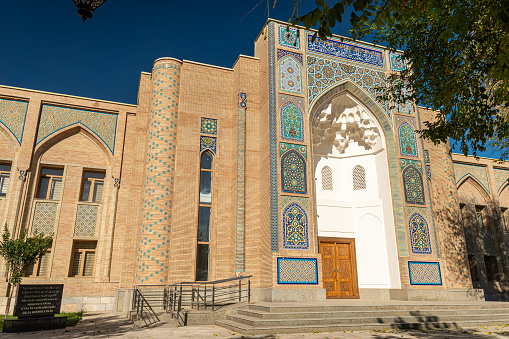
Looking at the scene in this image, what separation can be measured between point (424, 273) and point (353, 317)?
4966mm

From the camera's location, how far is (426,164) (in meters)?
14.9

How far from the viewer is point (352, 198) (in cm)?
1440

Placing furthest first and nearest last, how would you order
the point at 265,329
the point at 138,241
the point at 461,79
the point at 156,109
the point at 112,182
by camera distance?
1. the point at 112,182
2. the point at 156,109
3. the point at 138,241
4. the point at 461,79
5. the point at 265,329

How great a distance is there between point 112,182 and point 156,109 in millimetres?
3232

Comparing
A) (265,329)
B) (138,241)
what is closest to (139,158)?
(138,241)

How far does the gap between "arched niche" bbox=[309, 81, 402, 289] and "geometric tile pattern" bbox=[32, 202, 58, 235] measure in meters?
9.03

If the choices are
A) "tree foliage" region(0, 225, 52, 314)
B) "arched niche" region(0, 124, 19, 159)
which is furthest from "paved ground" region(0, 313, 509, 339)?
"arched niche" region(0, 124, 19, 159)

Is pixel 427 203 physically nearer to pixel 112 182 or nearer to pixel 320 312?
pixel 320 312

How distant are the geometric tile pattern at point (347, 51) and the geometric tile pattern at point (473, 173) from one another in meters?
7.92

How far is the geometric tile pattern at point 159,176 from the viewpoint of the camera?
38.1 ft

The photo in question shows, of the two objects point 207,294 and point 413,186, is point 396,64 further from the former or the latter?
point 207,294

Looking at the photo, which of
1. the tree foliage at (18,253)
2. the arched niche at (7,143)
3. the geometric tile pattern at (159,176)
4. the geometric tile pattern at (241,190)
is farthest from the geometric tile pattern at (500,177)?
the arched niche at (7,143)

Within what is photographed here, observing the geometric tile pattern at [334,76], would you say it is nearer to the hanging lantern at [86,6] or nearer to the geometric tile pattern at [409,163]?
the geometric tile pattern at [409,163]

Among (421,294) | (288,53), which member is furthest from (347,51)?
(421,294)
